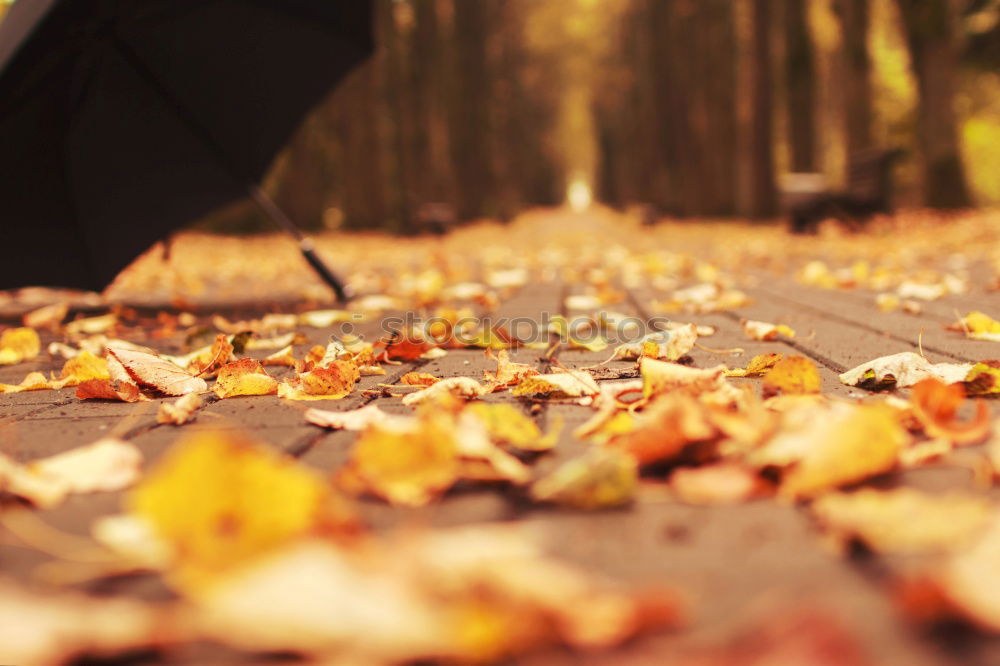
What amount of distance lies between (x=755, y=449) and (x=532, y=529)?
45 centimetres

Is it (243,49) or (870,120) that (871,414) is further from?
(870,120)

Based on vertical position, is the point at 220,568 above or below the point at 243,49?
below

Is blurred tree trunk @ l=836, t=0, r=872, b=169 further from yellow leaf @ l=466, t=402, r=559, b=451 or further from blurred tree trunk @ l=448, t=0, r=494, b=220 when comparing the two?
yellow leaf @ l=466, t=402, r=559, b=451

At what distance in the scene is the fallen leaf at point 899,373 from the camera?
2.05 metres

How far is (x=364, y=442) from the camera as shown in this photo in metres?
1.29

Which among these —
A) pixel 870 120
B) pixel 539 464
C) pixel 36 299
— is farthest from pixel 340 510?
pixel 870 120

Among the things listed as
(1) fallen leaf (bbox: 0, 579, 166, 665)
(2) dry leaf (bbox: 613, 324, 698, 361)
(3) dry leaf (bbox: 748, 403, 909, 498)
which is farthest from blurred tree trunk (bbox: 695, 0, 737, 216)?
(1) fallen leaf (bbox: 0, 579, 166, 665)

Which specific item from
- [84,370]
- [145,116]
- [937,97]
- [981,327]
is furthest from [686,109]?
[84,370]

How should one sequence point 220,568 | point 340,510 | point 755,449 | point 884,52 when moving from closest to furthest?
1. point 220,568
2. point 340,510
3. point 755,449
4. point 884,52

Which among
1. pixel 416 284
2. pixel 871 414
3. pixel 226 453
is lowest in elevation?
pixel 416 284

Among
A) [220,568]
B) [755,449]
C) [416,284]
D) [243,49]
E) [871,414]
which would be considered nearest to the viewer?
[220,568]

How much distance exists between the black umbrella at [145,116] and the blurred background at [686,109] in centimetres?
566

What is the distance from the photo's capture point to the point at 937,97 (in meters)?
12.9

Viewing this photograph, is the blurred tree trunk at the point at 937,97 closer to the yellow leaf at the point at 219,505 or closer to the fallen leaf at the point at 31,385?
the fallen leaf at the point at 31,385
